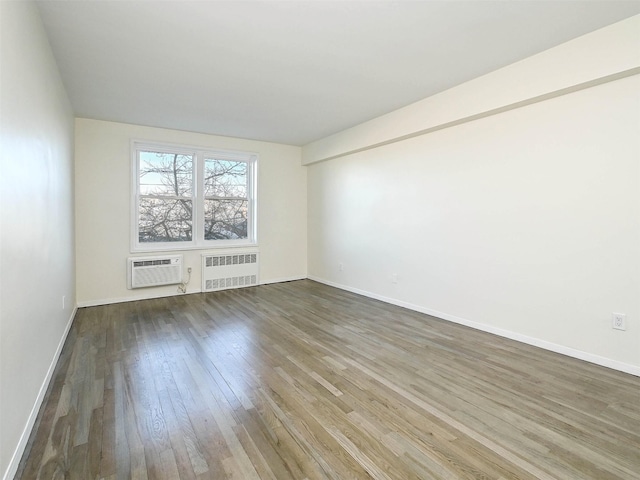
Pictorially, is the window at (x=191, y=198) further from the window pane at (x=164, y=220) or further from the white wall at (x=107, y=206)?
the white wall at (x=107, y=206)

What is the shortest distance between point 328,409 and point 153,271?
3742 millimetres

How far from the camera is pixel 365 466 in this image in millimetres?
1501

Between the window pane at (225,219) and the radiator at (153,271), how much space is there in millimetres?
697

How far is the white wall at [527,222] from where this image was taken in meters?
2.43

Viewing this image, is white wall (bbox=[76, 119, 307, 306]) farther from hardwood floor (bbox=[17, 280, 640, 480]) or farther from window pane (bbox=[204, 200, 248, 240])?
hardwood floor (bbox=[17, 280, 640, 480])

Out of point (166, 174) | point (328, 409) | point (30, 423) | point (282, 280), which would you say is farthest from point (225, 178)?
point (328, 409)

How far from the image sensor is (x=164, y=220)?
489 cm

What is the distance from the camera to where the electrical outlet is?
242 centimetres

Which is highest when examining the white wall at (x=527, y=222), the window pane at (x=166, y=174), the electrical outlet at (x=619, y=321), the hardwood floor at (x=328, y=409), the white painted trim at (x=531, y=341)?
the window pane at (x=166, y=174)

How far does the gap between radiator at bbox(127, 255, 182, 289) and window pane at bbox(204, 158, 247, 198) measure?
1267 mm

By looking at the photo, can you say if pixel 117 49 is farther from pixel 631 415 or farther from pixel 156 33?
pixel 631 415

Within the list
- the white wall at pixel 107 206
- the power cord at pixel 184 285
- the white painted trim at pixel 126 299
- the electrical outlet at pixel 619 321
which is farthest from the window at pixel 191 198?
the electrical outlet at pixel 619 321

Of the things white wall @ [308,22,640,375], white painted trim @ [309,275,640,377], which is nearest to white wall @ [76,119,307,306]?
white wall @ [308,22,640,375]

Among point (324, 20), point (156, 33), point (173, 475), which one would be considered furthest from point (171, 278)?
point (324, 20)
